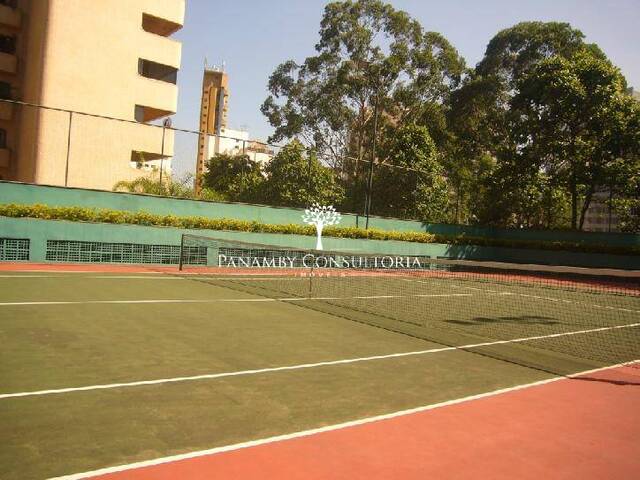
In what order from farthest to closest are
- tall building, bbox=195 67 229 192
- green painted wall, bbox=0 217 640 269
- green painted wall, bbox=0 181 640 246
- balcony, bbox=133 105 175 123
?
tall building, bbox=195 67 229 192 → balcony, bbox=133 105 175 123 → green painted wall, bbox=0 181 640 246 → green painted wall, bbox=0 217 640 269

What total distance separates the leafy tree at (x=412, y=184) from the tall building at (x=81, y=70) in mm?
12729

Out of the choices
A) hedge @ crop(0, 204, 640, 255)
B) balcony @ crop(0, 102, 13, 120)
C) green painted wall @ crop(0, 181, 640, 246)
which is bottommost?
hedge @ crop(0, 204, 640, 255)

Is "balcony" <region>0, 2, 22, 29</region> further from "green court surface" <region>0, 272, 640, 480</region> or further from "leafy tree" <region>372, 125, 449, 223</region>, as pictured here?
"leafy tree" <region>372, 125, 449, 223</region>

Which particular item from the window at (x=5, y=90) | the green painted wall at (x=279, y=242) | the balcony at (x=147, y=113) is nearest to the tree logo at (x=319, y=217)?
the green painted wall at (x=279, y=242)

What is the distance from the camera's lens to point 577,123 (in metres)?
32.7

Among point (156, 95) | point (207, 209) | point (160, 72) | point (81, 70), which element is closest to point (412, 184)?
point (207, 209)

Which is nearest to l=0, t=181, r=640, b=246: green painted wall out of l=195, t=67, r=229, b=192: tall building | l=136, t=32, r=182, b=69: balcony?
l=136, t=32, r=182, b=69: balcony

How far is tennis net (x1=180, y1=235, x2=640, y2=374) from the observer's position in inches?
368

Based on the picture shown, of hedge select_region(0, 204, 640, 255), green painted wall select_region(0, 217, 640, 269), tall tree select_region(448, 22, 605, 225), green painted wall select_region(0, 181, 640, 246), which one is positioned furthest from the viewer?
tall tree select_region(448, 22, 605, 225)

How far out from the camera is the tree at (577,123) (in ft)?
100

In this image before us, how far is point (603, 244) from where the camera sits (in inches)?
1219

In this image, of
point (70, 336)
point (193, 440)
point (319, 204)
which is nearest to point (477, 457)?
point (193, 440)

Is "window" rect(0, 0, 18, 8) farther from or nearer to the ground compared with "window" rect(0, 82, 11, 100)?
farther from the ground

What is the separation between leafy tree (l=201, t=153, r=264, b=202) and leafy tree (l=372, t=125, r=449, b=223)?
7.68 metres
